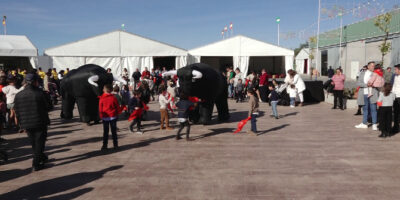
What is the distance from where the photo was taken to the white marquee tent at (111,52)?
20.8m

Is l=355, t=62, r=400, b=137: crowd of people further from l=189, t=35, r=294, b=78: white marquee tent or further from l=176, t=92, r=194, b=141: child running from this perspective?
l=189, t=35, r=294, b=78: white marquee tent

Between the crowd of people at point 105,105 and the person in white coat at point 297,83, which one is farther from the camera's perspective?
the person in white coat at point 297,83

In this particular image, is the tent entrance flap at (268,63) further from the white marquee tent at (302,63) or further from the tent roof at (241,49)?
the white marquee tent at (302,63)

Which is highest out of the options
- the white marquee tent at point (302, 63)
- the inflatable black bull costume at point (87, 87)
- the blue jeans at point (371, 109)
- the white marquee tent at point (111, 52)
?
the white marquee tent at point (302, 63)

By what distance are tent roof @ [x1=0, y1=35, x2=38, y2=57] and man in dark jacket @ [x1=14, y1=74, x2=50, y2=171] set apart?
17.7m

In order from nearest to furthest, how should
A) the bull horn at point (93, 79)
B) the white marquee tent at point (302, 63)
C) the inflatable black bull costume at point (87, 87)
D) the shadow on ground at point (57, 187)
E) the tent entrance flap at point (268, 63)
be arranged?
1. the shadow on ground at point (57, 187)
2. the bull horn at point (93, 79)
3. the inflatable black bull costume at point (87, 87)
4. the tent entrance flap at point (268, 63)
5. the white marquee tent at point (302, 63)

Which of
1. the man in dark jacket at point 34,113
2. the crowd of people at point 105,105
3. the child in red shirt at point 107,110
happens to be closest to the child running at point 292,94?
the crowd of people at point 105,105

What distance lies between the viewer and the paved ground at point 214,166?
420 cm

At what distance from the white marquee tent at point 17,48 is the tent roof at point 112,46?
1.58 m

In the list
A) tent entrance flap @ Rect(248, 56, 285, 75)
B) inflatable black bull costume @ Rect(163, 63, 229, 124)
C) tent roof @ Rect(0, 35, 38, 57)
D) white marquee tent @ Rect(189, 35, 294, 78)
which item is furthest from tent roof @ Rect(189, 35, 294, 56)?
inflatable black bull costume @ Rect(163, 63, 229, 124)

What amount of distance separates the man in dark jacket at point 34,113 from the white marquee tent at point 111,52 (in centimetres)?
1651

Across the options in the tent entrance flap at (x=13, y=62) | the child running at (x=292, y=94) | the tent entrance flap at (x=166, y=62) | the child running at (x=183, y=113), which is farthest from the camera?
the tent entrance flap at (x=166, y=62)

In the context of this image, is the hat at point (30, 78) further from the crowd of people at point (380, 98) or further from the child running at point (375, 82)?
the child running at point (375, 82)

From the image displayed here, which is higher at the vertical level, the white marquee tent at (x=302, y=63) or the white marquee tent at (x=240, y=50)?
the white marquee tent at (x=302, y=63)
